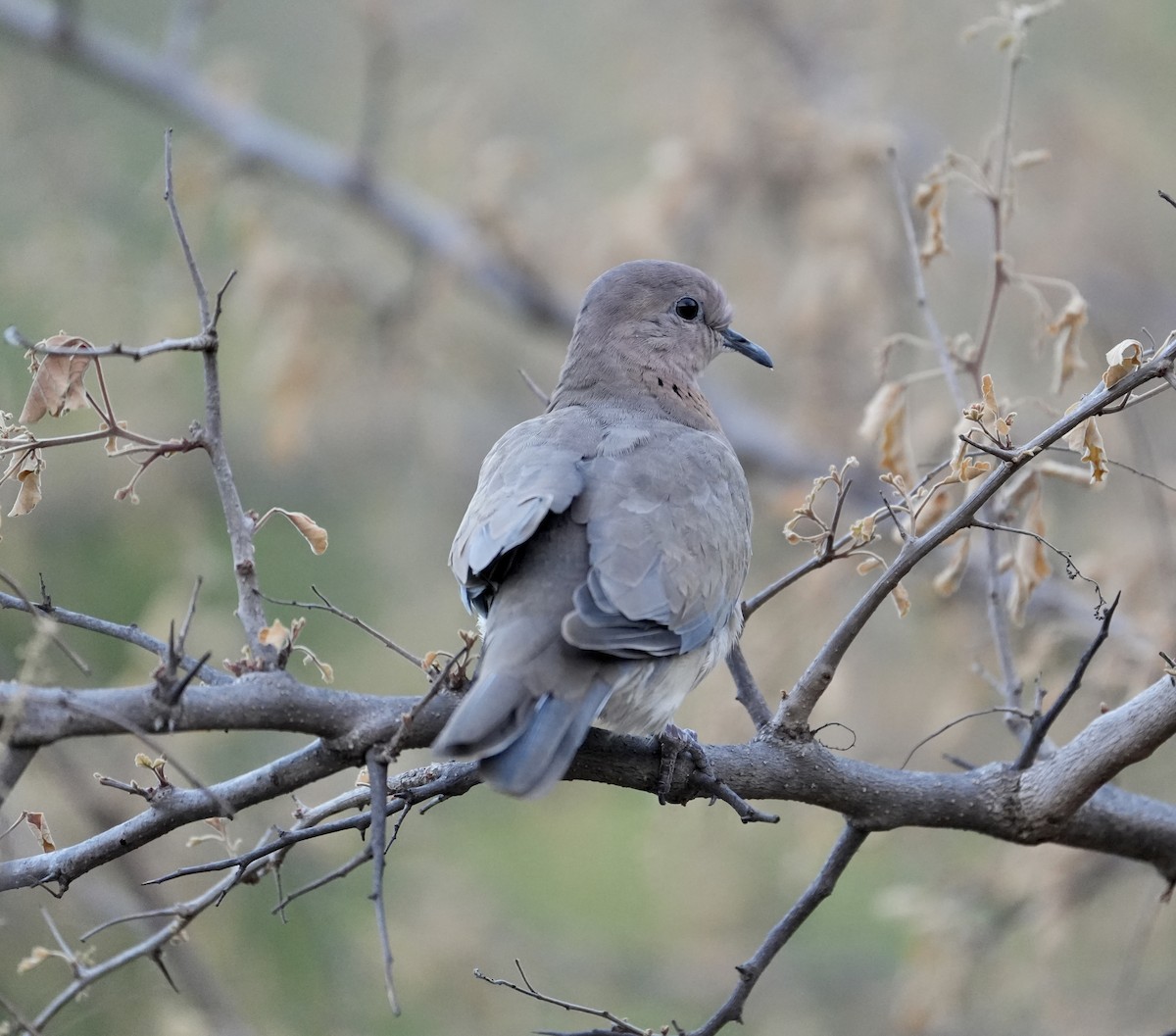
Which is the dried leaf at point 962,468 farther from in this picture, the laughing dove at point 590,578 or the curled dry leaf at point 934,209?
the curled dry leaf at point 934,209

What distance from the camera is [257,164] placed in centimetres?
739

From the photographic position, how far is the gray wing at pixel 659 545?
2.99 m

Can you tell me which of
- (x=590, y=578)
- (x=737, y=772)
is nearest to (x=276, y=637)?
(x=590, y=578)

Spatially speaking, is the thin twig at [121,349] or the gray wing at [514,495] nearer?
the thin twig at [121,349]

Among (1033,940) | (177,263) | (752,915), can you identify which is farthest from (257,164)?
(1033,940)

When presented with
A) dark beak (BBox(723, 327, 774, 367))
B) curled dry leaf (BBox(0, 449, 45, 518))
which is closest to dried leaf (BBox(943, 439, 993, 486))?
curled dry leaf (BBox(0, 449, 45, 518))

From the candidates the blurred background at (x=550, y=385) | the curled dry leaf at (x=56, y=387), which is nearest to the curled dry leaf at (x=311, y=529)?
the curled dry leaf at (x=56, y=387)

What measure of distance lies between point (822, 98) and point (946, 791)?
5.50 meters

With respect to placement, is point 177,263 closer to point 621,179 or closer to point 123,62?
point 123,62

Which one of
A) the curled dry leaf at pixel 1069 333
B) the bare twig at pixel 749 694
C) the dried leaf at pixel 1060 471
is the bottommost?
the bare twig at pixel 749 694

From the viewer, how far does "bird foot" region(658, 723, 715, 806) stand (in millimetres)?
2732

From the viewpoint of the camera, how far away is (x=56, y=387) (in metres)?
2.48

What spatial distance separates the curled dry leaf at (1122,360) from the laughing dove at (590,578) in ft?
3.64

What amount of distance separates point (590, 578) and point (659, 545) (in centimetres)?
26
